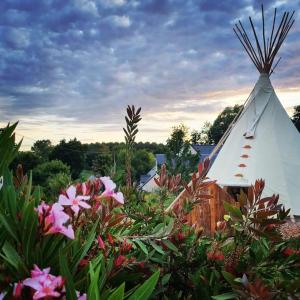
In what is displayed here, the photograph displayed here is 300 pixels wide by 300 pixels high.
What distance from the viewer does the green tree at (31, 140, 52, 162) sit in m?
25.0

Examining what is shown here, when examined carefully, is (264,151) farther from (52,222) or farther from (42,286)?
(42,286)

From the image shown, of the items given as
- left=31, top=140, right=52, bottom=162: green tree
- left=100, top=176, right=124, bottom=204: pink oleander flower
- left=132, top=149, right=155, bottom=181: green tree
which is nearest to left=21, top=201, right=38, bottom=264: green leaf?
left=100, top=176, right=124, bottom=204: pink oleander flower

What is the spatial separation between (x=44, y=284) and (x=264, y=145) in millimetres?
8663

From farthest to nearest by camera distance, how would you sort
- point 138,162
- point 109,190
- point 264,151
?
1. point 264,151
2. point 138,162
3. point 109,190

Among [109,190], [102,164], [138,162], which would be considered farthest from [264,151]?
[109,190]

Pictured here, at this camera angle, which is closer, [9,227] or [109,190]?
[9,227]

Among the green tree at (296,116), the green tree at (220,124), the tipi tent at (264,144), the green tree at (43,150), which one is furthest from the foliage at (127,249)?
the green tree at (220,124)

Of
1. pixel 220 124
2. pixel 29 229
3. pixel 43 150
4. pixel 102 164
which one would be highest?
pixel 220 124

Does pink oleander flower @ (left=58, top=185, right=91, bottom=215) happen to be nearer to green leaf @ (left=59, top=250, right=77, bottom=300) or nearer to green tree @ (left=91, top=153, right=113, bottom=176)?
green leaf @ (left=59, top=250, right=77, bottom=300)

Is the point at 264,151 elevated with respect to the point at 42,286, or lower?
elevated

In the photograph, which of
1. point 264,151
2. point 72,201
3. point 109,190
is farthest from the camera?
point 264,151

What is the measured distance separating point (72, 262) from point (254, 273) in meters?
0.52

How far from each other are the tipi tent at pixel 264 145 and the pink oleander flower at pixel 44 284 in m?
8.15

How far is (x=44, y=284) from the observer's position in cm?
69
